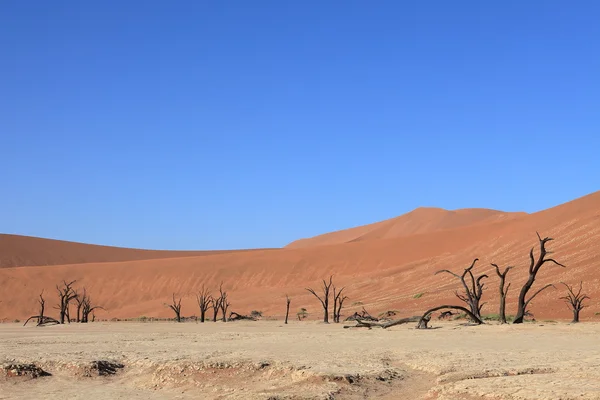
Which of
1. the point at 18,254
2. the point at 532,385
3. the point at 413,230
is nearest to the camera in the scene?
the point at 532,385

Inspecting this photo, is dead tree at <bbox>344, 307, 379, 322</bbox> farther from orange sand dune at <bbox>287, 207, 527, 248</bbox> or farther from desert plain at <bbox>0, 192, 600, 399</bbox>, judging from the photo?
orange sand dune at <bbox>287, 207, 527, 248</bbox>

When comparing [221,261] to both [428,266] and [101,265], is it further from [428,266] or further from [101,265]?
[428,266]

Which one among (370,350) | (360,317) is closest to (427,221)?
(360,317)

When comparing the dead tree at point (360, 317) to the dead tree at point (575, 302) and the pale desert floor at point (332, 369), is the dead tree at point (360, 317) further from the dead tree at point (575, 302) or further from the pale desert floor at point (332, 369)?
the pale desert floor at point (332, 369)

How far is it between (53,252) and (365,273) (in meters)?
66.5

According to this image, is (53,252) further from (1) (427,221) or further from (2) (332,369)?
(2) (332,369)

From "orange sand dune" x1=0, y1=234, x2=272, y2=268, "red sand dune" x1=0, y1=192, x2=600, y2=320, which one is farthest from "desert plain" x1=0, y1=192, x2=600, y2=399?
"orange sand dune" x1=0, y1=234, x2=272, y2=268

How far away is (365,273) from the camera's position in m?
71.8

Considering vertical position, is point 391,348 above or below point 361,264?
below

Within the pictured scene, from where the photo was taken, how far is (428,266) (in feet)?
210

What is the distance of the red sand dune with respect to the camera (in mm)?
48469

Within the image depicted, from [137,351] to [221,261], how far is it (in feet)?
222

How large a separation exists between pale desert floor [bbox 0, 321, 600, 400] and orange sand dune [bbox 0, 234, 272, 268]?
98733mm

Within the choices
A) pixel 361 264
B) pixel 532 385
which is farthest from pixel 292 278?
pixel 532 385
